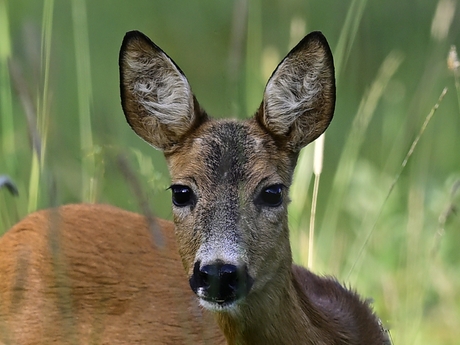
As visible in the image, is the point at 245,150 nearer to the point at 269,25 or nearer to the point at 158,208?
the point at 158,208

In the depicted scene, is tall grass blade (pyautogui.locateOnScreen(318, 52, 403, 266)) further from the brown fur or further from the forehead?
the forehead

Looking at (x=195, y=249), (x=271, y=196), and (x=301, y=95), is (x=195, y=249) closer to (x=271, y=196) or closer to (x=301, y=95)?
(x=271, y=196)

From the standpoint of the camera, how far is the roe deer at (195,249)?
4.88 meters

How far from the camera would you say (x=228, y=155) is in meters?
5.04

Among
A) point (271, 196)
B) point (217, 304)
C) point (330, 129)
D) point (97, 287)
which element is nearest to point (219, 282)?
point (217, 304)

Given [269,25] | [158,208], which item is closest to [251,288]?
Result: [158,208]

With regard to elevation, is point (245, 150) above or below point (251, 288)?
above

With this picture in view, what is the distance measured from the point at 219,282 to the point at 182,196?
62 centimetres

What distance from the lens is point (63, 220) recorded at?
6.12 m

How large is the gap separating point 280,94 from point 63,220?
151 centimetres

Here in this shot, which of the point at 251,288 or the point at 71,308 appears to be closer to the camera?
the point at 251,288

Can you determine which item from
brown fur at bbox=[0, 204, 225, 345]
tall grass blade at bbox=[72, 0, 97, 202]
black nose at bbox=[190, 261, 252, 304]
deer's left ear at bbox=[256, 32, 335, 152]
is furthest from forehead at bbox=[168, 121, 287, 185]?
tall grass blade at bbox=[72, 0, 97, 202]

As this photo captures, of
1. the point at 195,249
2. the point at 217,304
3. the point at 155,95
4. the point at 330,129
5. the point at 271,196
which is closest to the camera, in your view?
the point at 217,304

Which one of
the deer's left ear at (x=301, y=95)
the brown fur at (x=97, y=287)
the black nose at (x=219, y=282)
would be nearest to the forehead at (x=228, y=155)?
the deer's left ear at (x=301, y=95)
